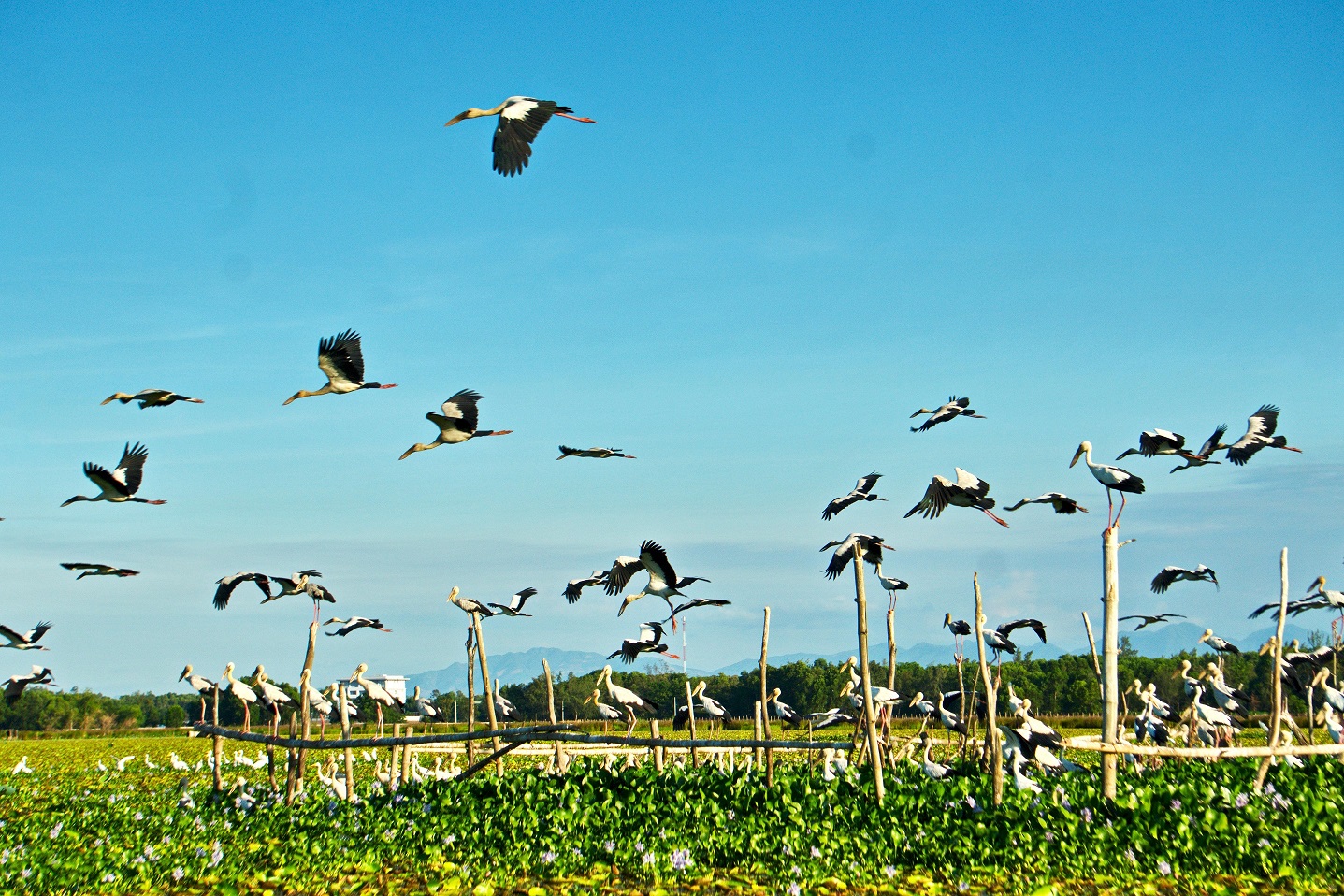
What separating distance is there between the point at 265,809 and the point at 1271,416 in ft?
34.5

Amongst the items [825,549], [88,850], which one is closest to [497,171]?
[825,549]

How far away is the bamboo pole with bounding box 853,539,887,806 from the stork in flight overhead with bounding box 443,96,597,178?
449 centimetres

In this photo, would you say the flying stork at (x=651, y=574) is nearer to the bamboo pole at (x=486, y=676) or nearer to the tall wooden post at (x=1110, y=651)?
the bamboo pole at (x=486, y=676)

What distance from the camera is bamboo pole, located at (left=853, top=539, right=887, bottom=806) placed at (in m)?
9.26

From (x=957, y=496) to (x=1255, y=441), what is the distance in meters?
3.14

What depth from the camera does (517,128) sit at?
9.72 meters

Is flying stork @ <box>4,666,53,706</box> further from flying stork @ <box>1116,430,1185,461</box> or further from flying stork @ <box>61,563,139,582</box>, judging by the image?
flying stork @ <box>1116,430,1185,461</box>

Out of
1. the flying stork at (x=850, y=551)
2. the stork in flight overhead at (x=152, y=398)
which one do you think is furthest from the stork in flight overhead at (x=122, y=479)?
the flying stork at (x=850, y=551)

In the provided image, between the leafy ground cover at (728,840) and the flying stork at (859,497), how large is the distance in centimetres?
263

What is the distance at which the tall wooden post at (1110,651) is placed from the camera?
29.5ft

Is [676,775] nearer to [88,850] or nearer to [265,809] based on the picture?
[265,809]

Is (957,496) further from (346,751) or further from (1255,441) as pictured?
(346,751)

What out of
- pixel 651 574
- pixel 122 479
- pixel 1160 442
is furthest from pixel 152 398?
pixel 1160 442

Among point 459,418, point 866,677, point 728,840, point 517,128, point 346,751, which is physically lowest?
point 728,840
